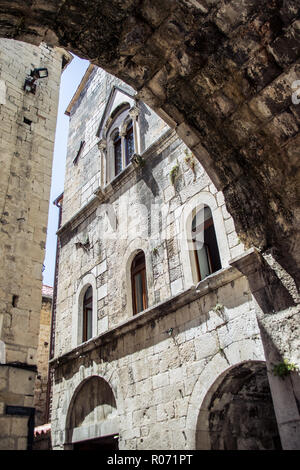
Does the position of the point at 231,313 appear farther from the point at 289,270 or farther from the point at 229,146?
the point at 229,146

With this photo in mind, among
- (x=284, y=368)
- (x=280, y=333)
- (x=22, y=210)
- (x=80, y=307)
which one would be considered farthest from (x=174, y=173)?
(x=284, y=368)

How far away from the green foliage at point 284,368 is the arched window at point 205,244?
355 cm

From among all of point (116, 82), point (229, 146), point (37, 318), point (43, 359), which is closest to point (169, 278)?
point (37, 318)

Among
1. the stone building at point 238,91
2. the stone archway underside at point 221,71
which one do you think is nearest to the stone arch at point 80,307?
the stone building at point 238,91

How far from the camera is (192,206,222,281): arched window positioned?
22.7 ft

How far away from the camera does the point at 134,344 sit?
7461mm

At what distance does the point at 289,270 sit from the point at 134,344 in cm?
461

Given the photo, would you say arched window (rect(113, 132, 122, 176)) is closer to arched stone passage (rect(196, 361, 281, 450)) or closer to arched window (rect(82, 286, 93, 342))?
arched window (rect(82, 286, 93, 342))

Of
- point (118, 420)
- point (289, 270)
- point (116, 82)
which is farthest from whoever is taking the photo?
point (116, 82)

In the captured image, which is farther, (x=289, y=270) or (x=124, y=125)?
(x=124, y=125)

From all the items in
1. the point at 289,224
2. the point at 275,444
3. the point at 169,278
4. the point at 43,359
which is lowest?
the point at 275,444

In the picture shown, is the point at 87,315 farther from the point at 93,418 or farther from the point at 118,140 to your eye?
the point at 118,140

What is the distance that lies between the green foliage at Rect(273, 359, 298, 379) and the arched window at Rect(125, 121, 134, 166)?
763 centimetres

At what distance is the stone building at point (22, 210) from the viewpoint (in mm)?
5418
